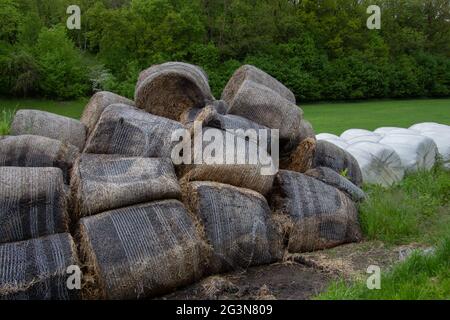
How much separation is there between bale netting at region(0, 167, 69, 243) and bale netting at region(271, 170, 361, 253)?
2300 mm

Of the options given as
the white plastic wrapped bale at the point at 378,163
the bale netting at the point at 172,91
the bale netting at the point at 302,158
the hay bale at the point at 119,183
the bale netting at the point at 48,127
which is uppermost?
the bale netting at the point at 172,91

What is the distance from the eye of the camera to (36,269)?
4.39 m

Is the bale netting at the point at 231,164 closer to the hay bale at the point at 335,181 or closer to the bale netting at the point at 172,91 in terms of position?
the hay bale at the point at 335,181

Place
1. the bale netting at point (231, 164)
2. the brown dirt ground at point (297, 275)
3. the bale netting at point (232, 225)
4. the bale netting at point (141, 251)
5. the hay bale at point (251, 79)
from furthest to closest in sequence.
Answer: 1. the hay bale at point (251, 79)
2. the bale netting at point (231, 164)
3. the bale netting at point (232, 225)
4. the brown dirt ground at point (297, 275)
5. the bale netting at point (141, 251)

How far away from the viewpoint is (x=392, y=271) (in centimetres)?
469

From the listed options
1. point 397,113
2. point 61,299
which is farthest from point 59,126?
point 397,113

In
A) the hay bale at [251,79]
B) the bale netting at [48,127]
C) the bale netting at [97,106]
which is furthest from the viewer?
the hay bale at [251,79]

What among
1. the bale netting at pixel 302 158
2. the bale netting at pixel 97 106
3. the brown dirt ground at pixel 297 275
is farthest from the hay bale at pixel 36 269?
the bale netting at pixel 302 158

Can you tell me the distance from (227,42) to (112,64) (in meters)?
10.1

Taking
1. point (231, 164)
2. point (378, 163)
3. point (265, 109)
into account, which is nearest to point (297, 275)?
point (231, 164)

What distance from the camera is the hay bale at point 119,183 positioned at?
4.96 meters

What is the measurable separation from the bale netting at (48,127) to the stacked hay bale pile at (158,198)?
15mm

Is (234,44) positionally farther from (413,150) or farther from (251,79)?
(251,79)

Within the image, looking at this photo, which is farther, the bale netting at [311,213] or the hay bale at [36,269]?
the bale netting at [311,213]
